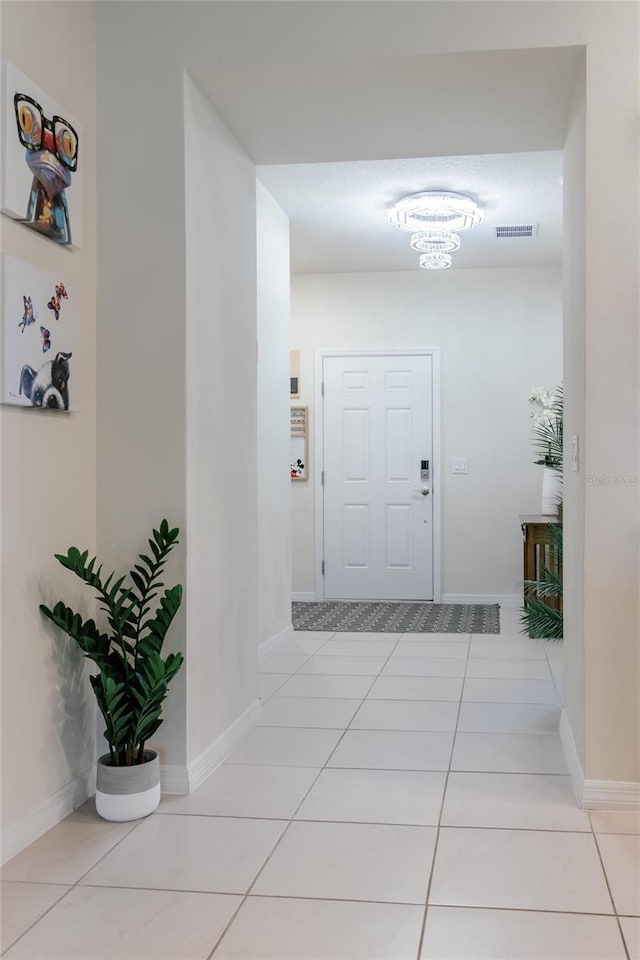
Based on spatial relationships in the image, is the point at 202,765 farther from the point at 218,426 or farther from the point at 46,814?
the point at 218,426

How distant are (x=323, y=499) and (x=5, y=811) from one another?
5164mm

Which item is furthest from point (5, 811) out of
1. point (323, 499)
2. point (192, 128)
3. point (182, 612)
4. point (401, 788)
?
point (323, 499)

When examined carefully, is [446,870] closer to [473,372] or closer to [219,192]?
[219,192]

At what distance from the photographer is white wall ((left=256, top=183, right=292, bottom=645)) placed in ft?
17.4

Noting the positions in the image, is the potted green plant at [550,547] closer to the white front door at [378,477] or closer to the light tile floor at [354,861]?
the white front door at [378,477]

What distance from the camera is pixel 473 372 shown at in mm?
7336

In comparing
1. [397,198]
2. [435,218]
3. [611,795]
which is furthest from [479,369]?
[611,795]

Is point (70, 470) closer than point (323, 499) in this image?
Yes

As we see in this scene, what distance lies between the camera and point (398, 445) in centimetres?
747

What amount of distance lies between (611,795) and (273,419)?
329 centimetres

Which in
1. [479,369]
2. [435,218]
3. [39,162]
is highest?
[435,218]

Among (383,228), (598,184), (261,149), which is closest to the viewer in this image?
(598,184)

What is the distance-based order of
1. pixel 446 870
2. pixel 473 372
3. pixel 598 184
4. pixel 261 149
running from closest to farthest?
pixel 446 870, pixel 598 184, pixel 261 149, pixel 473 372

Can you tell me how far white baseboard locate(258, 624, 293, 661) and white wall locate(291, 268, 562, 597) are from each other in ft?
6.65
